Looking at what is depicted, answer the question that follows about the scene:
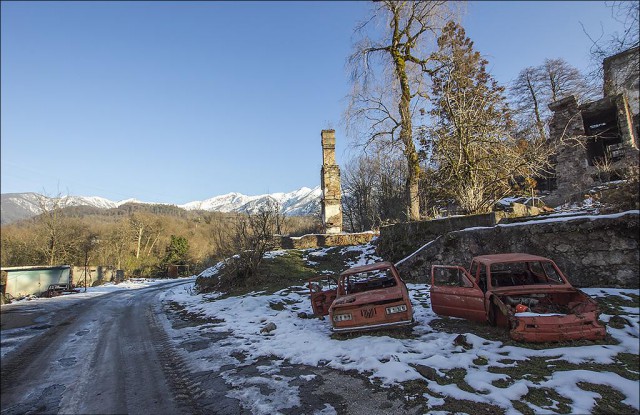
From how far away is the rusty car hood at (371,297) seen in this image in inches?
258

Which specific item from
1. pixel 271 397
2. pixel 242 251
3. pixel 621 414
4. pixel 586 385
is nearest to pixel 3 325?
pixel 271 397

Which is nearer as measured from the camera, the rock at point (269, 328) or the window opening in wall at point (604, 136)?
the rock at point (269, 328)

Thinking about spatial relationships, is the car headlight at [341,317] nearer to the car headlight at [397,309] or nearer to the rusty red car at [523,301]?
the car headlight at [397,309]

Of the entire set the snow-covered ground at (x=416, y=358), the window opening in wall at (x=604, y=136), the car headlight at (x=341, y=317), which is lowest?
the snow-covered ground at (x=416, y=358)

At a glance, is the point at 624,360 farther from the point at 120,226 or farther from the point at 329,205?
the point at 120,226

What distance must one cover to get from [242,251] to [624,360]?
1291 cm

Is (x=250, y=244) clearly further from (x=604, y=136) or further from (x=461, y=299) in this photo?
(x=604, y=136)

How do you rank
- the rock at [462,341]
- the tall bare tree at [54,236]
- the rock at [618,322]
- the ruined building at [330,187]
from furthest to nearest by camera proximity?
the ruined building at [330,187] < the tall bare tree at [54,236] < the rock at [462,341] < the rock at [618,322]

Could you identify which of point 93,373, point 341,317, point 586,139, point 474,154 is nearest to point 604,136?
point 586,139

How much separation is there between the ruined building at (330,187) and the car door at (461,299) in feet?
52.4

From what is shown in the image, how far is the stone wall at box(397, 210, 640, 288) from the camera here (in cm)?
735

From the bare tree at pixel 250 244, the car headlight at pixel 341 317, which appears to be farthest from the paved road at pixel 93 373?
the bare tree at pixel 250 244

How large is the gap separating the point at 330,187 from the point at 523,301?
1860cm

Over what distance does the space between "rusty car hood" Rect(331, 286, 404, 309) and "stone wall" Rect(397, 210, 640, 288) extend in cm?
459
